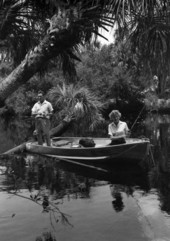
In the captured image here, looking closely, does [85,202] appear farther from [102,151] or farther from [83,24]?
[102,151]

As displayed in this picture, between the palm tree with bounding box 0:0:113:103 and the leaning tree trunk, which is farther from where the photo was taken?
the palm tree with bounding box 0:0:113:103

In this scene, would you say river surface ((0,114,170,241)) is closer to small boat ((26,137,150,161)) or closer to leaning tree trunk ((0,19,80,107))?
small boat ((26,137,150,161))

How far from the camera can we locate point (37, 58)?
4.82 m

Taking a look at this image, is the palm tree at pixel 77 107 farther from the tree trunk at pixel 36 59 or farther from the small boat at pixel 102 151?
the tree trunk at pixel 36 59

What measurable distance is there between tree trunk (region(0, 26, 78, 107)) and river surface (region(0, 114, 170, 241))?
138cm

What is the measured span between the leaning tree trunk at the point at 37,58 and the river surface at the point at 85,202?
4.54ft

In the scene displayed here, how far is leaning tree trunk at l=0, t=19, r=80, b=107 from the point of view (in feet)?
15.0

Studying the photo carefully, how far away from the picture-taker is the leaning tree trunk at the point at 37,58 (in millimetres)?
4566

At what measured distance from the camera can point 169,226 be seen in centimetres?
596

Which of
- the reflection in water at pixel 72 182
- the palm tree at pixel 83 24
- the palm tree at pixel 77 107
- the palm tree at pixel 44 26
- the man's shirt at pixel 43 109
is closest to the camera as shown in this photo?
the palm tree at pixel 44 26

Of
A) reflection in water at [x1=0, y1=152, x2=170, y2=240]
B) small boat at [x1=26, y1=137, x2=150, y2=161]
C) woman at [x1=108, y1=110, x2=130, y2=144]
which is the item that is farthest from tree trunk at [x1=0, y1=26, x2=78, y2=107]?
small boat at [x1=26, y1=137, x2=150, y2=161]

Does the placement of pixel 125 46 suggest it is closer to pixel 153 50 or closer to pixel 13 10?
pixel 153 50

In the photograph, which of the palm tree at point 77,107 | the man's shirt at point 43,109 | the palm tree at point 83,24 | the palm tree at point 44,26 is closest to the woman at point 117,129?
the man's shirt at point 43,109

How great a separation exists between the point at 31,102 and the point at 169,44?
109 ft
